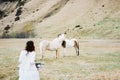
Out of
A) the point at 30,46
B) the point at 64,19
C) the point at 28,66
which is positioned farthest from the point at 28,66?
the point at 64,19

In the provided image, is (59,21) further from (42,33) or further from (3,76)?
(3,76)

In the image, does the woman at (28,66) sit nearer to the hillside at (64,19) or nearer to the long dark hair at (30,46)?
the long dark hair at (30,46)

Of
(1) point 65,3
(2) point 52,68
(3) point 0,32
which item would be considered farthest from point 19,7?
(2) point 52,68

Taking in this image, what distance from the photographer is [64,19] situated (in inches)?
5792

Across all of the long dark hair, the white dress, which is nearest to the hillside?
the white dress

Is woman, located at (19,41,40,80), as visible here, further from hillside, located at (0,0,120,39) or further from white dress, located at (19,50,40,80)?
hillside, located at (0,0,120,39)

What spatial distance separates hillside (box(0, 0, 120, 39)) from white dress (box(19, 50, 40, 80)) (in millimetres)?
79797

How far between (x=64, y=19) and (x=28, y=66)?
12905 centimetres

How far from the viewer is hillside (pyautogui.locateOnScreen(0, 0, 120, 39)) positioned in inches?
4488

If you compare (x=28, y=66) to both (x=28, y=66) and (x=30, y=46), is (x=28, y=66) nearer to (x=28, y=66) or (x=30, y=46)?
(x=28, y=66)

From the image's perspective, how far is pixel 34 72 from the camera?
18.5 meters

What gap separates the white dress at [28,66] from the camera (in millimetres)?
18188

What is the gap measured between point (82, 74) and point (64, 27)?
10705 centimetres

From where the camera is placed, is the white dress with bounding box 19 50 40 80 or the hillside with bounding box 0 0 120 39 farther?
the hillside with bounding box 0 0 120 39
